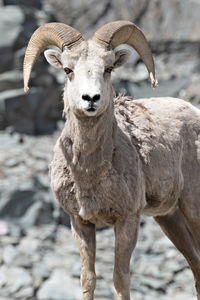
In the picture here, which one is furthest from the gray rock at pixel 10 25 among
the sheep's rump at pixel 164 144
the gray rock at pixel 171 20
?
the sheep's rump at pixel 164 144

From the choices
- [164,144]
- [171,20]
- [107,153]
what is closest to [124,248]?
[107,153]

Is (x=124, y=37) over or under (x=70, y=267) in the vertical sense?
over

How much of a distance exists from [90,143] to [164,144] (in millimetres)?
1090

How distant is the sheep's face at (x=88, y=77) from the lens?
497 cm

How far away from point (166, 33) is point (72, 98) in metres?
23.4

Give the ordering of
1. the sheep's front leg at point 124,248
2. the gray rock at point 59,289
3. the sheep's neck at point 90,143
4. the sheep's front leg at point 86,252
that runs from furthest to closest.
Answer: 1. the gray rock at point 59,289
2. the sheep's front leg at point 86,252
3. the sheep's front leg at point 124,248
4. the sheep's neck at point 90,143

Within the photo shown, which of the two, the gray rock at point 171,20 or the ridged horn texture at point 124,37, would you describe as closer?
the ridged horn texture at point 124,37

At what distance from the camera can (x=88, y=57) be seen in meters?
5.34

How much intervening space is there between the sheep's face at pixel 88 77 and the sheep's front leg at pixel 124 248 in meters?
1.11

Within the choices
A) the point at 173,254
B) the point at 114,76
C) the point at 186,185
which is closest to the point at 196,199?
the point at 186,185

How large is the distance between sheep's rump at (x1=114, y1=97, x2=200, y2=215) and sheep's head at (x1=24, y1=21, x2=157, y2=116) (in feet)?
1.82

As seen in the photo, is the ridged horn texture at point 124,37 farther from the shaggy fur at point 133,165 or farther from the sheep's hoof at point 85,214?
the sheep's hoof at point 85,214

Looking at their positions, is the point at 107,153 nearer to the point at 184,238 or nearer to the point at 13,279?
the point at 184,238

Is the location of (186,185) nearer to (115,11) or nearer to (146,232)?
(146,232)
